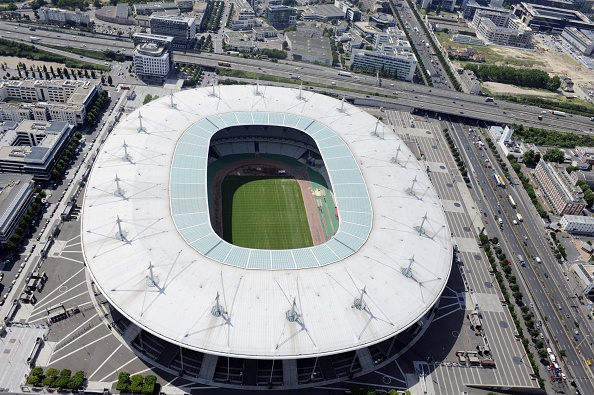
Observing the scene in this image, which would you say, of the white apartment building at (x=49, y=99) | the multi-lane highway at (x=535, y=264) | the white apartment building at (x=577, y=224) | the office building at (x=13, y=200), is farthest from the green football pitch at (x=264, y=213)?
the white apartment building at (x=577, y=224)

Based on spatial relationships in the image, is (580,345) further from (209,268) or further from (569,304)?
(209,268)

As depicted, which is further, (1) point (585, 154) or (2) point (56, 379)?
(1) point (585, 154)

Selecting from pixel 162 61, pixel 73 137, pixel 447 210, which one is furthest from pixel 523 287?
pixel 162 61

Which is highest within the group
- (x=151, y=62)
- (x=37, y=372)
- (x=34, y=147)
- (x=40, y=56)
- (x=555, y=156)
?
(x=151, y=62)

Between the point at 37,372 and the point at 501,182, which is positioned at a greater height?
the point at 501,182

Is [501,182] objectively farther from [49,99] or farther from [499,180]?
[49,99]

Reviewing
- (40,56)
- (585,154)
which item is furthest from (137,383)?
(585,154)

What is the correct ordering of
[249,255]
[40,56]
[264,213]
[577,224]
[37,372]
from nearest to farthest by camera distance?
[37,372], [249,255], [264,213], [577,224], [40,56]

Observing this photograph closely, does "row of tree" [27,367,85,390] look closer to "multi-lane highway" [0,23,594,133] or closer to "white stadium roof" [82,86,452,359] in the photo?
"white stadium roof" [82,86,452,359]
